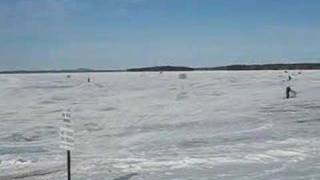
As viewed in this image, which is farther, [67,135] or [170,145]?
[170,145]

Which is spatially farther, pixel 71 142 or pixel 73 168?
pixel 73 168

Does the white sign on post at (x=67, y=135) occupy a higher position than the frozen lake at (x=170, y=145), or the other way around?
the white sign on post at (x=67, y=135)

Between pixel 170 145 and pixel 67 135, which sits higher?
pixel 67 135

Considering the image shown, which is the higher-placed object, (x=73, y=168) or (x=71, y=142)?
(x=71, y=142)

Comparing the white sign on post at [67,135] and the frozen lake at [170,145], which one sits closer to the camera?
the white sign on post at [67,135]

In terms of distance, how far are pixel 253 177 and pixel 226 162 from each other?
5.39 ft

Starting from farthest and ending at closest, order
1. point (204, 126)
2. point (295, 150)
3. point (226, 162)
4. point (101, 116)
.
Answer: point (101, 116), point (204, 126), point (295, 150), point (226, 162)

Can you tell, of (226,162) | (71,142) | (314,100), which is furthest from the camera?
(314,100)

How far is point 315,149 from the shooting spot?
542 inches

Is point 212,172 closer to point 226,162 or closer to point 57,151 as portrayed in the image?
point 226,162

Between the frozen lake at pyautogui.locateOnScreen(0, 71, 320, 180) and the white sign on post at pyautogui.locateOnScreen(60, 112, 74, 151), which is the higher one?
the white sign on post at pyautogui.locateOnScreen(60, 112, 74, 151)

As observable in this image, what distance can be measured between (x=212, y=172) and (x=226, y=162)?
45.0 inches

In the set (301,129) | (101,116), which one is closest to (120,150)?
(301,129)

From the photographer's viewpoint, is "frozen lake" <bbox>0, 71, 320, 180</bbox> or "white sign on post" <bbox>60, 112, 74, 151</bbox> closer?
"white sign on post" <bbox>60, 112, 74, 151</bbox>
